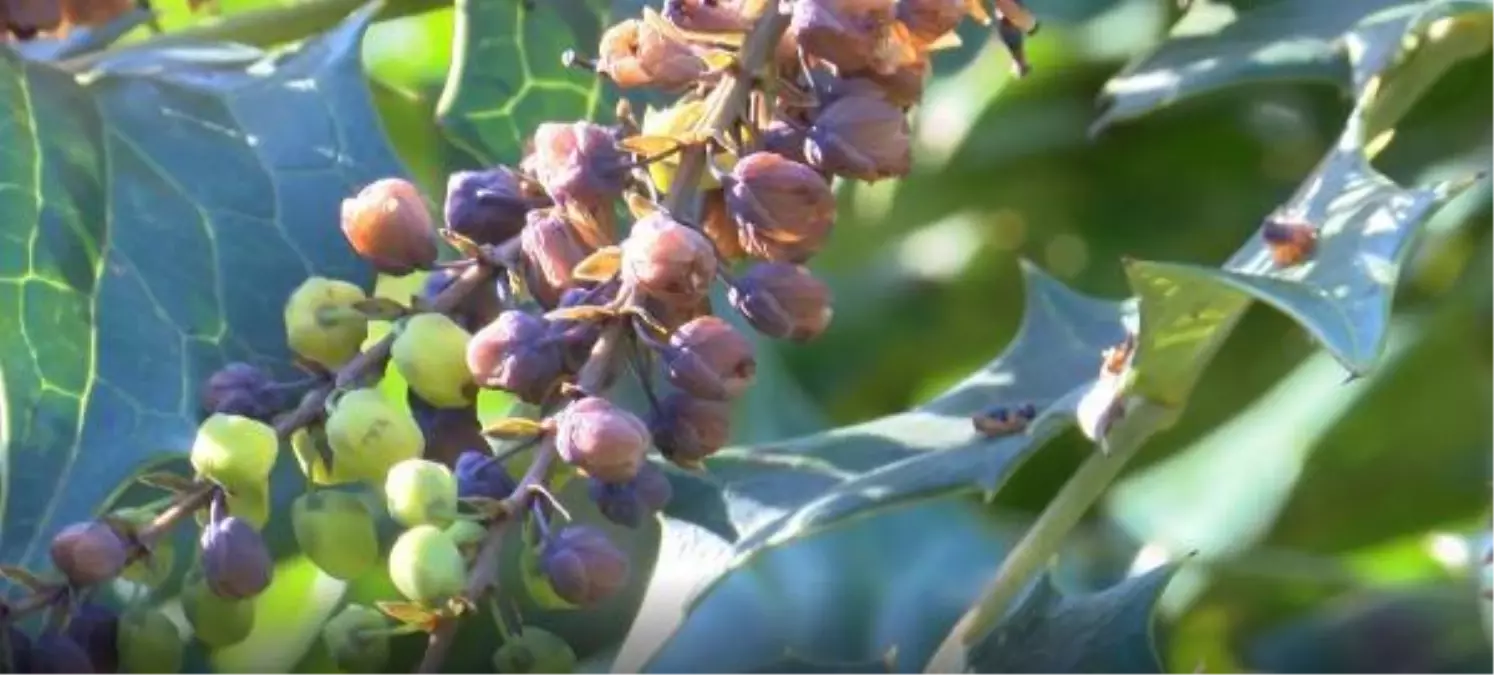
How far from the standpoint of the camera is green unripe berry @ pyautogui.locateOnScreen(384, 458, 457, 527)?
516 mm

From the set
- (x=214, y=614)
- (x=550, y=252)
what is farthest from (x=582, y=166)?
(x=214, y=614)

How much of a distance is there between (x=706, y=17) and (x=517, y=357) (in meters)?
0.10

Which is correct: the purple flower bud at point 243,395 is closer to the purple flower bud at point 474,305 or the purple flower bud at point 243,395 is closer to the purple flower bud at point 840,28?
the purple flower bud at point 474,305

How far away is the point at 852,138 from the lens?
57 centimetres

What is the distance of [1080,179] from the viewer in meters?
1.03

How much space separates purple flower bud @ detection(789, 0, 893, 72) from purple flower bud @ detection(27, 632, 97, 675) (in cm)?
22

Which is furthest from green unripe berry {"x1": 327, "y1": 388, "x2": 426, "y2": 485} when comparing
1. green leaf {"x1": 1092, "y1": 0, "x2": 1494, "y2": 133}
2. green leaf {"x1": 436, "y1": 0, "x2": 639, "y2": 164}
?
green leaf {"x1": 1092, "y1": 0, "x2": 1494, "y2": 133}

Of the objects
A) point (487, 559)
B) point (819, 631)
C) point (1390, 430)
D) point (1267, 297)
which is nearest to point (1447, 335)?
point (1390, 430)

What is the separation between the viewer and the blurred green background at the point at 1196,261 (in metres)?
0.90

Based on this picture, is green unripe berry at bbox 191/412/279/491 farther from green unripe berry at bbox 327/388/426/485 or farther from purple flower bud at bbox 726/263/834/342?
purple flower bud at bbox 726/263/834/342

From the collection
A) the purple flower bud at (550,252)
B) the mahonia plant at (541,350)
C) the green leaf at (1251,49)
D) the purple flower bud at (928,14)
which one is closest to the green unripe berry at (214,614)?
the mahonia plant at (541,350)

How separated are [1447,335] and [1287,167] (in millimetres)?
96

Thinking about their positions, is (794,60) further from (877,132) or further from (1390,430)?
(1390,430)

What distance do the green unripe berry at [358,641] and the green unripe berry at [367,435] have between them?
35mm
